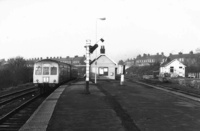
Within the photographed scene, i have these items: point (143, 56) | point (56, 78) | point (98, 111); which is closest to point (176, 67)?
point (56, 78)

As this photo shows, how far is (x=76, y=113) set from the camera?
9898 millimetres

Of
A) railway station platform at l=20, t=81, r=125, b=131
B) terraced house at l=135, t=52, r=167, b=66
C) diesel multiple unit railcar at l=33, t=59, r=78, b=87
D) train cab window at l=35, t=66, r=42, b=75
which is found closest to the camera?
railway station platform at l=20, t=81, r=125, b=131

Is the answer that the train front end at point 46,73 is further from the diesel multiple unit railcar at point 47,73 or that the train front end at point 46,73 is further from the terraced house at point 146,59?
the terraced house at point 146,59

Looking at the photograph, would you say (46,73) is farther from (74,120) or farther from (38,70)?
(74,120)

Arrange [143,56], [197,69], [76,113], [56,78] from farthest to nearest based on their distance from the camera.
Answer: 1. [143,56]
2. [197,69]
3. [56,78]
4. [76,113]

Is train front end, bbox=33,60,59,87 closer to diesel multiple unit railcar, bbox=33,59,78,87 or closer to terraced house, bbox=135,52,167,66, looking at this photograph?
diesel multiple unit railcar, bbox=33,59,78,87

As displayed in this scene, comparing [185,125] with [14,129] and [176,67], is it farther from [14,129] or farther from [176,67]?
[176,67]

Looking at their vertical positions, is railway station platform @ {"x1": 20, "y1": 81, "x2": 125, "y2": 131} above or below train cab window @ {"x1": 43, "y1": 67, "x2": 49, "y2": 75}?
below

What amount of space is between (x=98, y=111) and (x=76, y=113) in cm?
94

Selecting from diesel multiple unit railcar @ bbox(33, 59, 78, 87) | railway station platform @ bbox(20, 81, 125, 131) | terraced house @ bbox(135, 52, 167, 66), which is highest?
terraced house @ bbox(135, 52, 167, 66)

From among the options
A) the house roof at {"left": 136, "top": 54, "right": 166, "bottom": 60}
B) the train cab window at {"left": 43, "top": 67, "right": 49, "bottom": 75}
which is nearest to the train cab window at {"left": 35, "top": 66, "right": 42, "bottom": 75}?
the train cab window at {"left": 43, "top": 67, "right": 49, "bottom": 75}

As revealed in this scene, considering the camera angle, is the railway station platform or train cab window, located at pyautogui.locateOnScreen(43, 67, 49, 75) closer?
the railway station platform

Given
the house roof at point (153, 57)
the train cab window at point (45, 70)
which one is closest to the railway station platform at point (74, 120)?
the train cab window at point (45, 70)

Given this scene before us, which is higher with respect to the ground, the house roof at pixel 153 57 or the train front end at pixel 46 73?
the house roof at pixel 153 57
